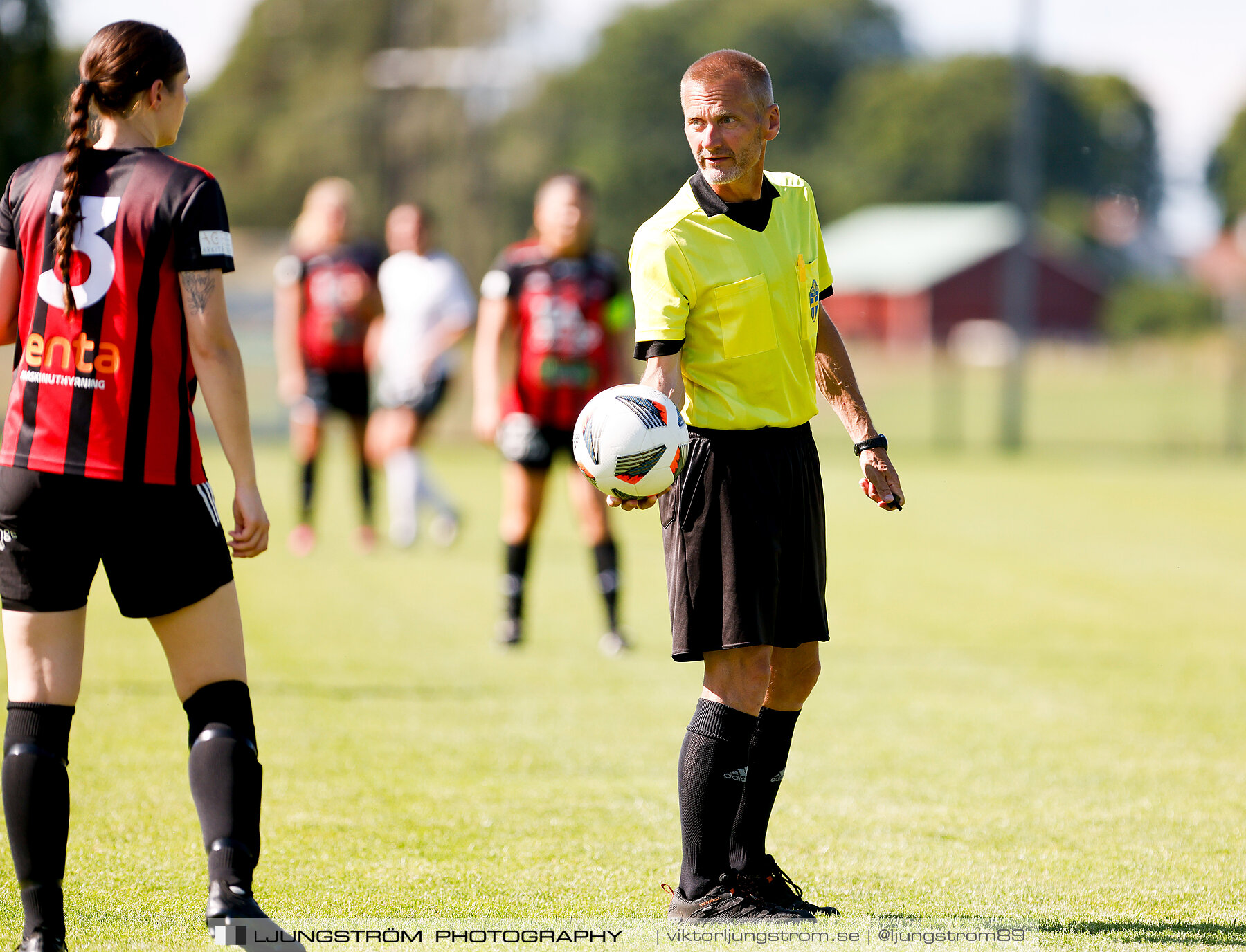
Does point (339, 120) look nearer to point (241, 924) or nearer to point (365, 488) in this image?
point (365, 488)

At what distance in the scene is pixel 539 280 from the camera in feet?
25.6

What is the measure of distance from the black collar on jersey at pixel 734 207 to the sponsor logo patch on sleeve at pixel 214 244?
1074mm

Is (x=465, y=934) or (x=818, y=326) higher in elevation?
(x=818, y=326)

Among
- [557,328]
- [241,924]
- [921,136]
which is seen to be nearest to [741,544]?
[241,924]

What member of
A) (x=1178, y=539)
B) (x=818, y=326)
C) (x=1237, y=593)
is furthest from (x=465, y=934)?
(x=1178, y=539)

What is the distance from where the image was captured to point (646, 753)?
561 centimetres

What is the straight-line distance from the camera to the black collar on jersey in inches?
140

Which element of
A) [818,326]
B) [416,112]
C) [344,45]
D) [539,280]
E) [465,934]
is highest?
[344,45]

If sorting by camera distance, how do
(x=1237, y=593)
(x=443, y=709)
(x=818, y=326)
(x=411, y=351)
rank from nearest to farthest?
(x=818, y=326) → (x=443, y=709) → (x=1237, y=593) → (x=411, y=351)

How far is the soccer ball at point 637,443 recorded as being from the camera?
3.43 metres

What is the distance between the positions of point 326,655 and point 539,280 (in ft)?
7.11

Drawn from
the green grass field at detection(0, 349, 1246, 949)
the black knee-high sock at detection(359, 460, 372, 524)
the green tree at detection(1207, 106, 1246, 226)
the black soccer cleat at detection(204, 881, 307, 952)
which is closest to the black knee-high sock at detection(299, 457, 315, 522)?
the black knee-high sock at detection(359, 460, 372, 524)

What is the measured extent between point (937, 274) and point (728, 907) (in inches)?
2443

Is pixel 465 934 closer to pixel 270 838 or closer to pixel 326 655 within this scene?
pixel 270 838
